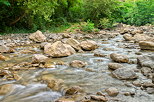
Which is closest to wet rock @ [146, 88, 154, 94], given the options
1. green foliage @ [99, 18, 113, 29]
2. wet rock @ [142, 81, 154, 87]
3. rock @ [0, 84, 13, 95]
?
wet rock @ [142, 81, 154, 87]

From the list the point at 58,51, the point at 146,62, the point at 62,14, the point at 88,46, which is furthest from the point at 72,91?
the point at 62,14

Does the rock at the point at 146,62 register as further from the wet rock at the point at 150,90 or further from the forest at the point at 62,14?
the forest at the point at 62,14

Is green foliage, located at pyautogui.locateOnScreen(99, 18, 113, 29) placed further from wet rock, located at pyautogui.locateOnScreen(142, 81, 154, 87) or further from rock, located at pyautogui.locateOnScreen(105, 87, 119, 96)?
rock, located at pyautogui.locateOnScreen(105, 87, 119, 96)

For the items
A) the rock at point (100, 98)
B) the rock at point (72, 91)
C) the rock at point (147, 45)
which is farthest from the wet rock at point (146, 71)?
the rock at point (147, 45)

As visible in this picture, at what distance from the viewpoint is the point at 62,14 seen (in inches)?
964

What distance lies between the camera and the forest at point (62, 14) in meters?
15.0

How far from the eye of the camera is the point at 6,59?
6168mm

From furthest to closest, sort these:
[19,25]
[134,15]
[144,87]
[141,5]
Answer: [134,15] → [141,5] → [19,25] → [144,87]

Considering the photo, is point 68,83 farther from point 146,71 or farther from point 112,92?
point 146,71

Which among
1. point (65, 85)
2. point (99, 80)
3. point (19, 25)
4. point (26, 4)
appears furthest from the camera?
point (19, 25)

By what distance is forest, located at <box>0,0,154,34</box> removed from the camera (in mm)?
15000

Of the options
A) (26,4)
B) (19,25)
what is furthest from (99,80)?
(19,25)

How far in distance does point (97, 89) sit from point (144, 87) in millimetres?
1014

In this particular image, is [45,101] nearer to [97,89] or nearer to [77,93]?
[77,93]
